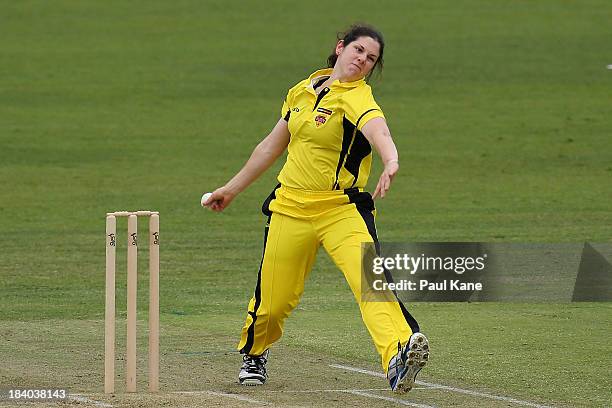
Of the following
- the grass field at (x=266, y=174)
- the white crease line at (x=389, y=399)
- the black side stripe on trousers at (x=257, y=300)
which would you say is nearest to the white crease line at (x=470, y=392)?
the grass field at (x=266, y=174)

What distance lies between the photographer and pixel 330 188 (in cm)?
831

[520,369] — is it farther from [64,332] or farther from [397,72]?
[397,72]

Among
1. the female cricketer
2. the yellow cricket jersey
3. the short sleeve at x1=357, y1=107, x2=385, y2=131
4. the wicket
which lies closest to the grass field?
the wicket

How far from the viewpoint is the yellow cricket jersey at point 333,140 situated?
8.28 m

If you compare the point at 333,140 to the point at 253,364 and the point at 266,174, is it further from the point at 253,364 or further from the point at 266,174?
the point at 266,174

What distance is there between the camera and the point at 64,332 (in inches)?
450

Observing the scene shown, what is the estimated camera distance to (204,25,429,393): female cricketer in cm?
815

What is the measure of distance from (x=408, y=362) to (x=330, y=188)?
1146 mm

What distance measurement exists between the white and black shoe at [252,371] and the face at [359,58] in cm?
177

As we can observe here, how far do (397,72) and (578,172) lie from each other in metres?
10.4

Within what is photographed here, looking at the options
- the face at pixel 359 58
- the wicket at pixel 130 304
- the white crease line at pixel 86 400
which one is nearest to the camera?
the white crease line at pixel 86 400

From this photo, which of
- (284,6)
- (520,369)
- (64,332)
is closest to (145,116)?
(284,6)

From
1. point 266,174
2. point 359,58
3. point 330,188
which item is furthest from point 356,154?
point 266,174

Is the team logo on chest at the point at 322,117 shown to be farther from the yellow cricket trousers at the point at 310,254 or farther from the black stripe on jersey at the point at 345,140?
the yellow cricket trousers at the point at 310,254
